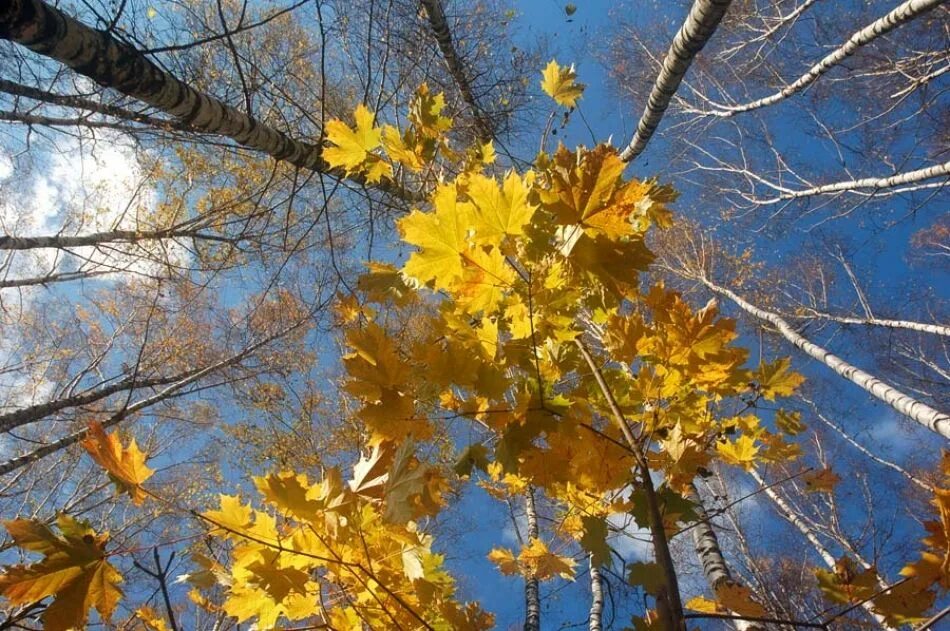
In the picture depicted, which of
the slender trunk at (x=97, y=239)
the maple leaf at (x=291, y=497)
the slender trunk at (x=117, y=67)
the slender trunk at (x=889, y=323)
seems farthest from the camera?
the slender trunk at (x=889, y=323)

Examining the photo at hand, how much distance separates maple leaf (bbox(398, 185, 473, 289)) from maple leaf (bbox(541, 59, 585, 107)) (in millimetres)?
1513

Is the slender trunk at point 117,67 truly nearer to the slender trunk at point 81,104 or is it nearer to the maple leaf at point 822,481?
the slender trunk at point 81,104

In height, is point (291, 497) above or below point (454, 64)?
below

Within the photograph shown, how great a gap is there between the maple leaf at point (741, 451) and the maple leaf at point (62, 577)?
149cm

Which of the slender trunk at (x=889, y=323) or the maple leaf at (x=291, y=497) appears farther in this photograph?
the slender trunk at (x=889, y=323)

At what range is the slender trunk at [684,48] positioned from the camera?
2.18 meters

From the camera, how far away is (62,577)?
78 cm

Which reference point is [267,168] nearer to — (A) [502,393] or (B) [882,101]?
(A) [502,393]

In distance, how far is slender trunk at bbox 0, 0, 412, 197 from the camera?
1250 millimetres

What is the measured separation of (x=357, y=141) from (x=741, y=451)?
159 cm

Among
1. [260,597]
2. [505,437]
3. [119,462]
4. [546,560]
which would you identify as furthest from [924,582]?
[119,462]

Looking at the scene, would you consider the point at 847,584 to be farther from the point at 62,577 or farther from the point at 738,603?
the point at 62,577

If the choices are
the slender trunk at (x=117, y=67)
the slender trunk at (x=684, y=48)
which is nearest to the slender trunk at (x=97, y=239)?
the slender trunk at (x=117, y=67)

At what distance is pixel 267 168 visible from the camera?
5676 mm
